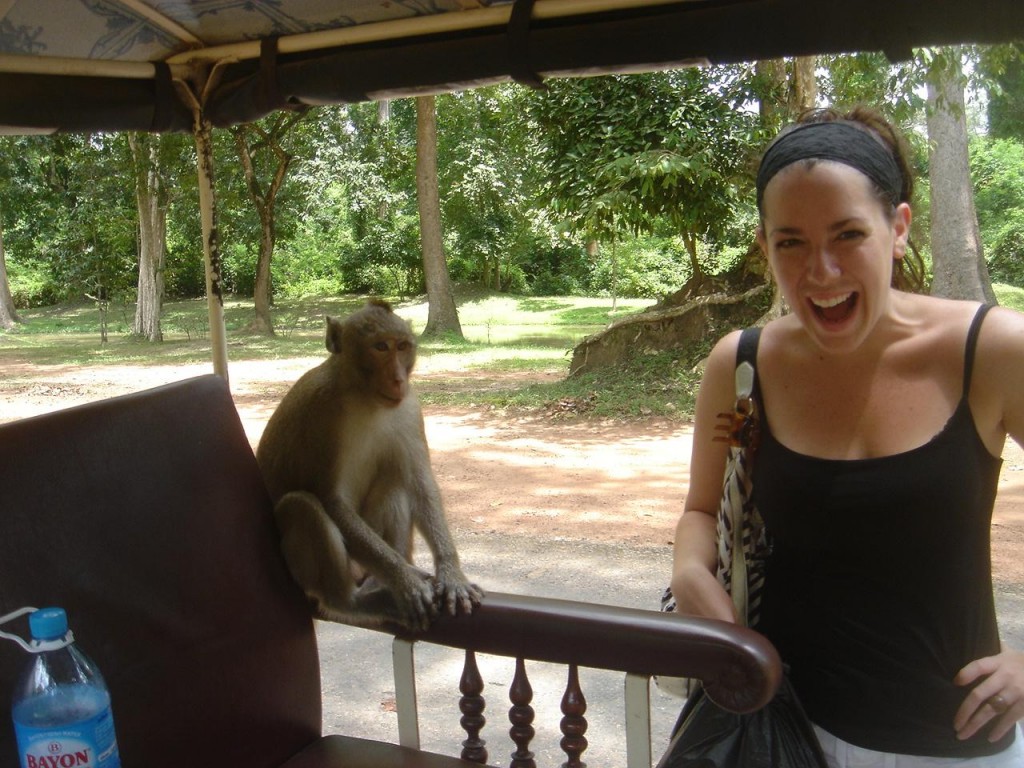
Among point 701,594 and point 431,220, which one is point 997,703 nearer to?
point 701,594

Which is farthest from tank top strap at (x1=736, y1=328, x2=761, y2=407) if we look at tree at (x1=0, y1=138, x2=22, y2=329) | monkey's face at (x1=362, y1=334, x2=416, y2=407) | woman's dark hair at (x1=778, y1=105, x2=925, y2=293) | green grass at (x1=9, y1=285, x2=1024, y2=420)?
tree at (x1=0, y1=138, x2=22, y2=329)

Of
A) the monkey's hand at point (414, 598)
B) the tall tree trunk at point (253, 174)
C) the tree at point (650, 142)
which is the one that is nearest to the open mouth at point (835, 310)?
the monkey's hand at point (414, 598)

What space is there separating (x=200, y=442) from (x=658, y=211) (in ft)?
31.1

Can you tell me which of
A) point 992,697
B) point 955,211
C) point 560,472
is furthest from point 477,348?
point 992,697

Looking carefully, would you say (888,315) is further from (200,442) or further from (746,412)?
(200,442)

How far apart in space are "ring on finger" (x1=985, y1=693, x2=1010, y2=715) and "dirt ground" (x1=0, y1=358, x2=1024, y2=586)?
401 cm

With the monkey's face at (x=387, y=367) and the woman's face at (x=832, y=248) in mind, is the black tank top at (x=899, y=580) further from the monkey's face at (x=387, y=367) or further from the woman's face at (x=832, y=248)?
the monkey's face at (x=387, y=367)

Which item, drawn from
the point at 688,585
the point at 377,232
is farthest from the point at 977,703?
the point at 377,232

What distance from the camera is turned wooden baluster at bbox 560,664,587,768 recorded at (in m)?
2.00

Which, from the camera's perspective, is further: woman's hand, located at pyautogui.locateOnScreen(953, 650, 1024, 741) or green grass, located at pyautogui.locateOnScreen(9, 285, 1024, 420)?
green grass, located at pyautogui.locateOnScreen(9, 285, 1024, 420)

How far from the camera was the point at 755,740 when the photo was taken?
1662 millimetres

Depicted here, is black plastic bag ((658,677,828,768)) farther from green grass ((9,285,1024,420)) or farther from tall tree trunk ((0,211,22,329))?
tall tree trunk ((0,211,22,329))

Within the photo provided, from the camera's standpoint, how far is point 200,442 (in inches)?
86.4

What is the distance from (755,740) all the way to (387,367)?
1770mm
